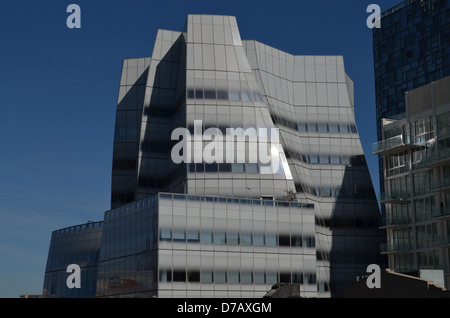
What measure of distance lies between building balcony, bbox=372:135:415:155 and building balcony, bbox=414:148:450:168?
3.87m

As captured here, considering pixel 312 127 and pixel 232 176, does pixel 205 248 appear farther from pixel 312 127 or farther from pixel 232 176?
pixel 312 127

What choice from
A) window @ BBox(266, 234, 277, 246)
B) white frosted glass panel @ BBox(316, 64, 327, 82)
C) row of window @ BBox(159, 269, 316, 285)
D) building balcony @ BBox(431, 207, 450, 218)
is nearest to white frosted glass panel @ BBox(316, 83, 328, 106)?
white frosted glass panel @ BBox(316, 64, 327, 82)

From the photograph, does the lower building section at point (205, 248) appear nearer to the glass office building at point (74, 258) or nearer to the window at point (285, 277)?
the window at point (285, 277)

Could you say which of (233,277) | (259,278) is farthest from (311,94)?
(233,277)

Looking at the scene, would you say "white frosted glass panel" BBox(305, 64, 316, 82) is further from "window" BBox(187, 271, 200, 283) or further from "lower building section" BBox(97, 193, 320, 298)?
"window" BBox(187, 271, 200, 283)

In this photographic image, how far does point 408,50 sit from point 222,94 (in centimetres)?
9110

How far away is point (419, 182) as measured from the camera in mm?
99188

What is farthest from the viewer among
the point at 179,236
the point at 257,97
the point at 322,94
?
the point at 322,94

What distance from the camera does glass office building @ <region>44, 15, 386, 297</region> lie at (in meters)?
86.8

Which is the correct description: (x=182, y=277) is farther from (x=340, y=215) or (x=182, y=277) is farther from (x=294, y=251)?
(x=340, y=215)

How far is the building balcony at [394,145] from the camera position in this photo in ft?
330

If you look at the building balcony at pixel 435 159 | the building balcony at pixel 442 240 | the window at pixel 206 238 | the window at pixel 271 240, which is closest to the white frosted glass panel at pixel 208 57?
the window at pixel 271 240

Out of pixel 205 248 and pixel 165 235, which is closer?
pixel 165 235
